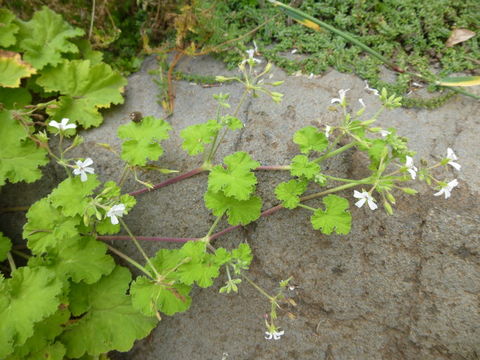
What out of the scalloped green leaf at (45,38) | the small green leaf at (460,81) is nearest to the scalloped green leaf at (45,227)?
the scalloped green leaf at (45,38)

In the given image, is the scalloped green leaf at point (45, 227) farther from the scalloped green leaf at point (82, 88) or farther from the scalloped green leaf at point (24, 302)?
the scalloped green leaf at point (82, 88)

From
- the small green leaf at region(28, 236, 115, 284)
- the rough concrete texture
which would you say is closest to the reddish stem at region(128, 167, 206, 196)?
the rough concrete texture

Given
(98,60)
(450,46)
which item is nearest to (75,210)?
(98,60)

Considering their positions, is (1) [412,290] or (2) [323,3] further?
(2) [323,3]

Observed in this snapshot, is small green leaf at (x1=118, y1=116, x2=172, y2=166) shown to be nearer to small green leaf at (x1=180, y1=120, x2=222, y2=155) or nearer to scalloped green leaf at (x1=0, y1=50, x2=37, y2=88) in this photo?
small green leaf at (x1=180, y1=120, x2=222, y2=155)

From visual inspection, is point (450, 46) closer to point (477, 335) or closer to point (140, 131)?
point (477, 335)
